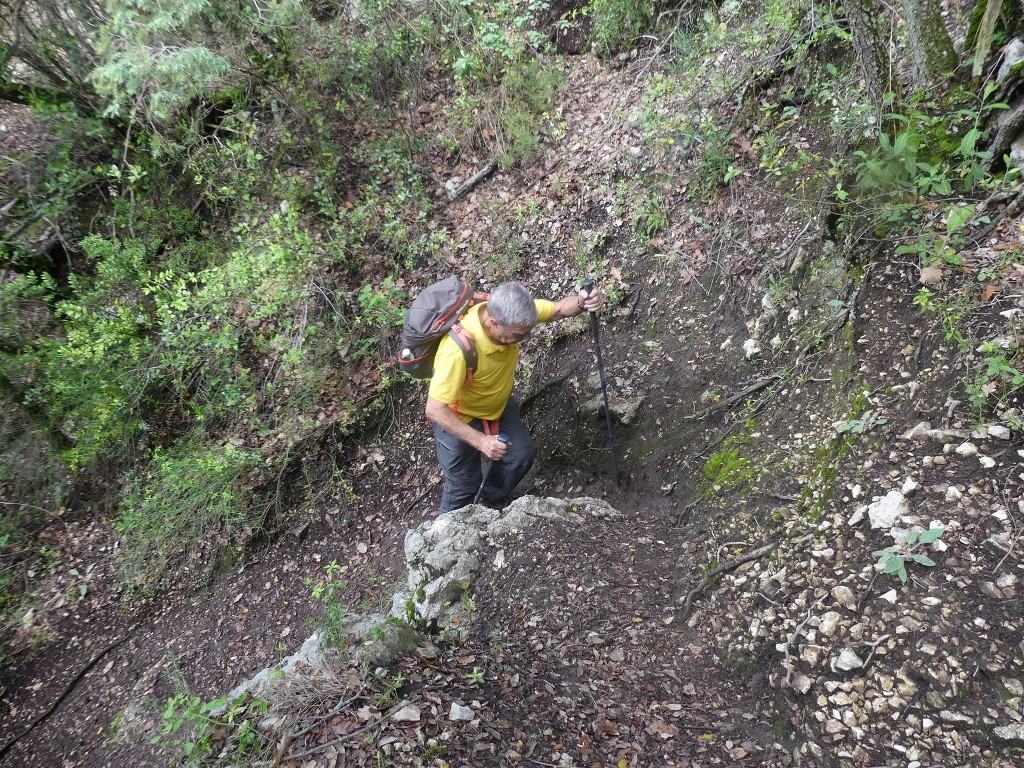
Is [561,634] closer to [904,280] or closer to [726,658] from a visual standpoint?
[726,658]

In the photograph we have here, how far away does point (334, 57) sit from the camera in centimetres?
844

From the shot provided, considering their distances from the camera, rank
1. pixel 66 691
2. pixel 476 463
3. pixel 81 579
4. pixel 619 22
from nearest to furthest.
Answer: pixel 476 463
pixel 66 691
pixel 619 22
pixel 81 579

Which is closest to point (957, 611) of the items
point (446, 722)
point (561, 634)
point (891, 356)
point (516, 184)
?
point (891, 356)

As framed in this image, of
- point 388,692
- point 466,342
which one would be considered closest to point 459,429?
point 466,342

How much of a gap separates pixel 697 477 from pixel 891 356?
1623mm

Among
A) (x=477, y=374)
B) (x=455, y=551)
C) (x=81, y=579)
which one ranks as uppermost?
(x=477, y=374)

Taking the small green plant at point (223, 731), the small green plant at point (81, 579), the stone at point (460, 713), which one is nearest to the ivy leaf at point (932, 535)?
the stone at point (460, 713)

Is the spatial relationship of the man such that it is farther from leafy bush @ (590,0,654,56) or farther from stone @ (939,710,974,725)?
leafy bush @ (590,0,654,56)

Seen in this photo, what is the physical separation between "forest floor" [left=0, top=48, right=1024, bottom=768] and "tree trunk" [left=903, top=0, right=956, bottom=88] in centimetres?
130

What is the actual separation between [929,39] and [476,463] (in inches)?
182

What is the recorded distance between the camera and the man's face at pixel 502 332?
416 cm

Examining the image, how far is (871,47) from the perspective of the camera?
157 inches

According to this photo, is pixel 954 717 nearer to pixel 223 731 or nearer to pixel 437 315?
pixel 223 731

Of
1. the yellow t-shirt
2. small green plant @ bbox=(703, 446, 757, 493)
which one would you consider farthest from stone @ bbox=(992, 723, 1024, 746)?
the yellow t-shirt
